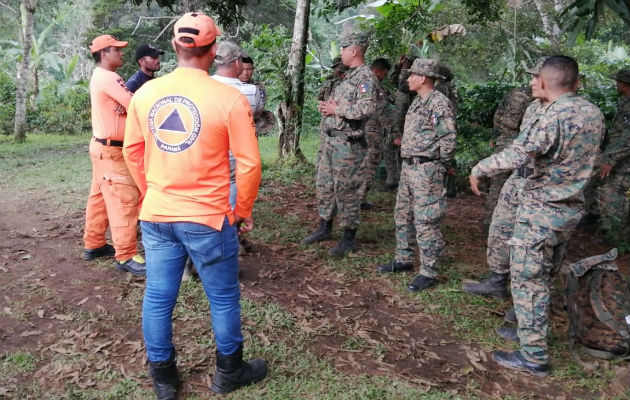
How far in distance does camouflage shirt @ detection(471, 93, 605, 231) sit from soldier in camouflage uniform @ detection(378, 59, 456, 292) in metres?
1.17

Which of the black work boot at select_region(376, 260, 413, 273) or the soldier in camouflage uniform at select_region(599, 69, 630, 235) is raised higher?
the soldier in camouflage uniform at select_region(599, 69, 630, 235)

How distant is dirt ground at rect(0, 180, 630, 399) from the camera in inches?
130

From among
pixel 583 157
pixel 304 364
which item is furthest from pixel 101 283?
pixel 583 157

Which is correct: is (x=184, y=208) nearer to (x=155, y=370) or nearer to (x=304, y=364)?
(x=155, y=370)

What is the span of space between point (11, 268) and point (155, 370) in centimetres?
265

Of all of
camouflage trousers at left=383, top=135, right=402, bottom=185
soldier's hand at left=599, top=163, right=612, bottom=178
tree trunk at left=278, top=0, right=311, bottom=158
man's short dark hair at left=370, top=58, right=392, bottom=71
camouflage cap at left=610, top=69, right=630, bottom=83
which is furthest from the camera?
camouflage trousers at left=383, top=135, right=402, bottom=185

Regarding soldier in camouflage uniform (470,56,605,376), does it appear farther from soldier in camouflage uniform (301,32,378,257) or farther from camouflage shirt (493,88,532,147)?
camouflage shirt (493,88,532,147)

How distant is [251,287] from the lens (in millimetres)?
4531

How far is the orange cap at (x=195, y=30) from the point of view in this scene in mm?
2596

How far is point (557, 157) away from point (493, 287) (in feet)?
5.73

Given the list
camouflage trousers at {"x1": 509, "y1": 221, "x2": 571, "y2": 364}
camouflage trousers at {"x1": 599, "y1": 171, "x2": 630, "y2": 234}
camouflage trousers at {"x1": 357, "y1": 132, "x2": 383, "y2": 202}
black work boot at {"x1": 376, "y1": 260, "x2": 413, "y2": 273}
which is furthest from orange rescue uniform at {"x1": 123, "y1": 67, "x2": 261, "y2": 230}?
camouflage trousers at {"x1": 599, "y1": 171, "x2": 630, "y2": 234}

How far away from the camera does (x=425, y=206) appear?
4562 millimetres

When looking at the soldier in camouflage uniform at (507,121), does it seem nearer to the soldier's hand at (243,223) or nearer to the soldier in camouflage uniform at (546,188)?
the soldier in camouflage uniform at (546,188)

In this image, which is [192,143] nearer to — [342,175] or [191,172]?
[191,172]
